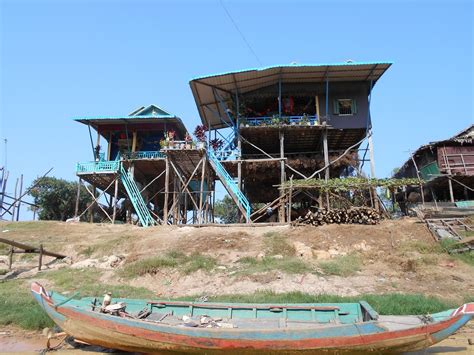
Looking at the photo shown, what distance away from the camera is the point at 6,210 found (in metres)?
26.8

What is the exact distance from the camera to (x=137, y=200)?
21.6 meters

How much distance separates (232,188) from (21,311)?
10875mm

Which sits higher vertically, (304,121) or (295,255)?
(304,121)

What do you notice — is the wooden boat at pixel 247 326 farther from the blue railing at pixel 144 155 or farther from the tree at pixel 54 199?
the tree at pixel 54 199

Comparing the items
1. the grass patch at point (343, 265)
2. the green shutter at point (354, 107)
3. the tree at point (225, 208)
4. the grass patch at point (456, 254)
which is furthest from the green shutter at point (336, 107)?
the tree at point (225, 208)

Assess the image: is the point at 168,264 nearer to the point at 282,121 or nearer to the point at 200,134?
the point at 200,134

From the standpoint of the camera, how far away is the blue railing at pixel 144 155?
74.8 feet

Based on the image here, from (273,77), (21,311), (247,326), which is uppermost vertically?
(273,77)

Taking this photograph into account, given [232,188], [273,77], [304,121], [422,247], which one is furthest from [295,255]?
[273,77]

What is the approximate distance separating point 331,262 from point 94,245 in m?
10.1

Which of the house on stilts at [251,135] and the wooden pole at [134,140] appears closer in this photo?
the house on stilts at [251,135]

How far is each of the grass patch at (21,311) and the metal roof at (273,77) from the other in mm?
12932

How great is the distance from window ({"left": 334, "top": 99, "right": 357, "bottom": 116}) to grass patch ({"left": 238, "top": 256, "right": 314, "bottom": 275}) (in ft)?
37.7

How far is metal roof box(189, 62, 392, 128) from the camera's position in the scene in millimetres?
19422
